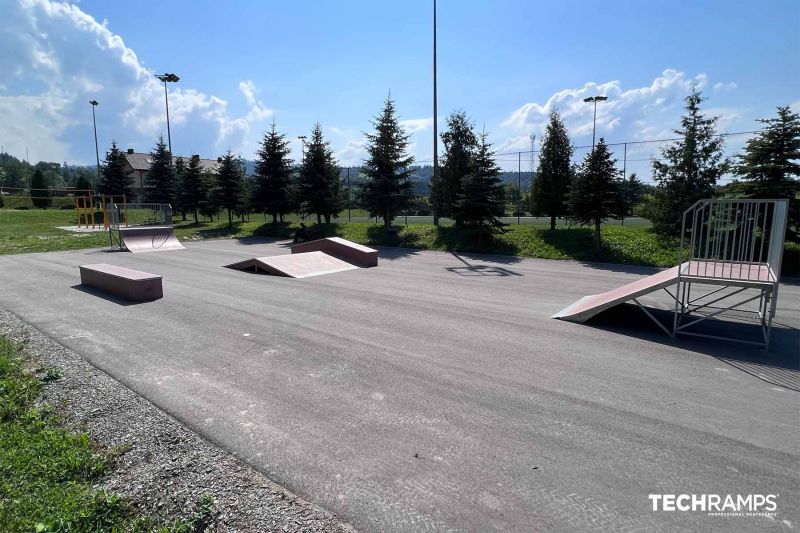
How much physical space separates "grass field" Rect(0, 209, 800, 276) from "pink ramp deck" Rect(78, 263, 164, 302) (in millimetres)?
11404

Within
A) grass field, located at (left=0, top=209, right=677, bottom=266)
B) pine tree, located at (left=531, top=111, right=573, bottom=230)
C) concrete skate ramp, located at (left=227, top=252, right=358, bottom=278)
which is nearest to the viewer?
concrete skate ramp, located at (left=227, top=252, right=358, bottom=278)

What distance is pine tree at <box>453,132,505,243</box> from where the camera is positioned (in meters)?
18.4

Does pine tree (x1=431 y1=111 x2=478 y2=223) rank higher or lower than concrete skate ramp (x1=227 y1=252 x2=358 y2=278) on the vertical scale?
higher

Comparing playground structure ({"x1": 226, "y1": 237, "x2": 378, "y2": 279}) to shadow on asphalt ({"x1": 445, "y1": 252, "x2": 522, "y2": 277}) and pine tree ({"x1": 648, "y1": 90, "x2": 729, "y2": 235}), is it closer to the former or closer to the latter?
shadow on asphalt ({"x1": 445, "y1": 252, "x2": 522, "y2": 277})

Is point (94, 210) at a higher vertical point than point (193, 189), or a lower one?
lower

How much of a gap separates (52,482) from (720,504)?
481cm

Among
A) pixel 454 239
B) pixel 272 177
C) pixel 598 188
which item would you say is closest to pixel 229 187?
pixel 272 177

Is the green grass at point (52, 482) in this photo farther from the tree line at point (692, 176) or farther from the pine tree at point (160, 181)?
the pine tree at point (160, 181)

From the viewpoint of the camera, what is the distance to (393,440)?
12.7ft

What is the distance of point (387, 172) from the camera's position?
22969mm

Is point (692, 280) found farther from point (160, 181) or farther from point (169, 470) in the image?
point (160, 181)

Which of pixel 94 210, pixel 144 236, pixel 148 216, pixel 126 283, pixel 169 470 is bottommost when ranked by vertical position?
pixel 169 470

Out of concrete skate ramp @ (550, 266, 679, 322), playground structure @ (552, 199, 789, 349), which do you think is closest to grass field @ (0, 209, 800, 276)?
playground structure @ (552, 199, 789, 349)

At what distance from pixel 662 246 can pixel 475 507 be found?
15887 mm
